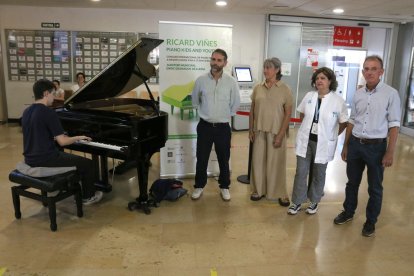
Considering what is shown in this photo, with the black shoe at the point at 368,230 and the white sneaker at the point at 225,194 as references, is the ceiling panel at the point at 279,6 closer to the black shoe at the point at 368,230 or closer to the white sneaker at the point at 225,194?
the white sneaker at the point at 225,194

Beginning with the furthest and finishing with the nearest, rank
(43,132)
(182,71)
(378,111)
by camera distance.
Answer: (182,71) → (43,132) → (378,111)

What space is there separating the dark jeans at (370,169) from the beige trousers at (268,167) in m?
0.71

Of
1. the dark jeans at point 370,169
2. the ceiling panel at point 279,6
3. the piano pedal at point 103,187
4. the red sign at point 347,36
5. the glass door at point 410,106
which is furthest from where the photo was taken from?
the red sign at point 347,36

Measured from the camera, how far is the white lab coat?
3.04 meters

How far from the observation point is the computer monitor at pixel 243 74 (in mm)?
7375

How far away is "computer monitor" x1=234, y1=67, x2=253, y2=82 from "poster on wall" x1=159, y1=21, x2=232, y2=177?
10.5 ft

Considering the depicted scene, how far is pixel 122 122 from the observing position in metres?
3.11

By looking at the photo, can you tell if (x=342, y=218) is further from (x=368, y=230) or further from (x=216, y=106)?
(x=216, y=106)

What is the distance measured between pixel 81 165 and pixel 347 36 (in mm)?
7305

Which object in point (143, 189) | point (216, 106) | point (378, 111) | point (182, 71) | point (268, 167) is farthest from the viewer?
point (182, 71)

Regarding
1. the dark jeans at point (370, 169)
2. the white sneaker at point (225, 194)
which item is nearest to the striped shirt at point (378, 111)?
the dark jeans at point (370, 169)

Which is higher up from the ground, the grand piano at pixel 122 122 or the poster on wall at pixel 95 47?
the poster on wall at pixel 95 47

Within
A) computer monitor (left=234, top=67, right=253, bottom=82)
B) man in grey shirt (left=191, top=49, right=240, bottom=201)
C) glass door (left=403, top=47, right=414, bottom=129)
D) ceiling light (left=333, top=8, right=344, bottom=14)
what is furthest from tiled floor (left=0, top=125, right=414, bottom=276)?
glass door (left=403, top=47, right=414, bottom=129)

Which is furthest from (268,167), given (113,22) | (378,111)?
(113,22)
